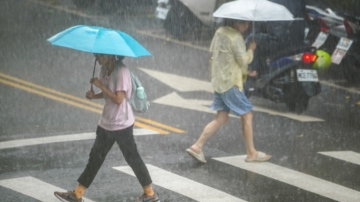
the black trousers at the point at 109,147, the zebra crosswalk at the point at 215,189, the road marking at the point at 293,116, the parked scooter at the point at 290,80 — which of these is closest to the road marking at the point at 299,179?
the zebra crosswalk at the point at 215,189

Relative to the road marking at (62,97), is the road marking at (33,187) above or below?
above

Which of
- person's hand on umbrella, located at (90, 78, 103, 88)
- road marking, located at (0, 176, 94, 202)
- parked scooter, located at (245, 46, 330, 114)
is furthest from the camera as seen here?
parked scooter, located at (245, 46, 330, 114)

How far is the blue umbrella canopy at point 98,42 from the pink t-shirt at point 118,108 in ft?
0.95

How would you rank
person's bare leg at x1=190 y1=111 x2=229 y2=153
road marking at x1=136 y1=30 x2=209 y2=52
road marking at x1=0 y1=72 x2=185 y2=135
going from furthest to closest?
road marking at x1=136 y1=30 x2=209 y2=52, road marking at x1=0 y1=72 x2=185 y2=135, person's bare leg at x1=190 y1=111 x2=229 y2=153

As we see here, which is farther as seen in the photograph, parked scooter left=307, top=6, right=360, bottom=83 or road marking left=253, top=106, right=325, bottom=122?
parked scooter left=307, top=6, right=360, bottom=83

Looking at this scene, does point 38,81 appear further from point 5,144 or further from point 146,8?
point 146,8

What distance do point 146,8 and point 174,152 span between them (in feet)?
44.6

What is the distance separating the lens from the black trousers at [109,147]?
24.6 feet

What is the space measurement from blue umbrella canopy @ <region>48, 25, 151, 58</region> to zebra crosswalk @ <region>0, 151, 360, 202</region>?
1.66 m

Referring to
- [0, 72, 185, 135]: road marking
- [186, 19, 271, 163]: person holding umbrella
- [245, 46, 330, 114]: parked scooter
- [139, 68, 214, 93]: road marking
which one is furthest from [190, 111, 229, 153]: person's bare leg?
[139, 68, 214, 93]: road marking

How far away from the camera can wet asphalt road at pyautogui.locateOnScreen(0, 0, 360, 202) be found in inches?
337

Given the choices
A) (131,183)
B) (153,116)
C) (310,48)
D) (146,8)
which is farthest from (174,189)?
(146,8)

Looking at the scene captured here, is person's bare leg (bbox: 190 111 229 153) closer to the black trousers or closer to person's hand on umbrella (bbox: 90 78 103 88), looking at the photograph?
the black trousers

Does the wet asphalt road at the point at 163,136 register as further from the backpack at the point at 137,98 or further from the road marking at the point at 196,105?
the backpack at the point at 137,98
